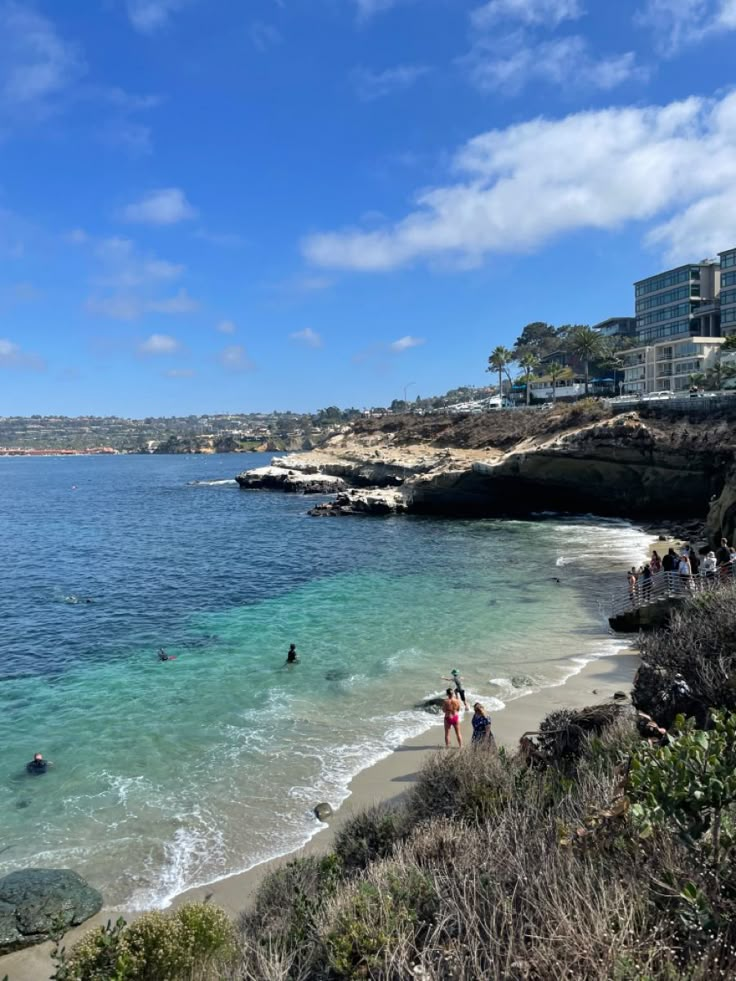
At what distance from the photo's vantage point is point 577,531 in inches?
1751

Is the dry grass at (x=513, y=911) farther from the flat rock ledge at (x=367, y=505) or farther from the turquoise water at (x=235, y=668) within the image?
A: the flat rock ledge at (x=367, y=505)

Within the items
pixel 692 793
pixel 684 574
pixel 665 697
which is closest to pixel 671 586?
pixel 684 574

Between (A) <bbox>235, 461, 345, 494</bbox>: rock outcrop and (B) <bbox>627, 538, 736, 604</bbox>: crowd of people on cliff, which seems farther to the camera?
(A) <bbox>235, 461, 345, 494</bbox>: rock outcrop

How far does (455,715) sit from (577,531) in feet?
108

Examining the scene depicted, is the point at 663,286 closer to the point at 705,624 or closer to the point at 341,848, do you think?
the point at 705,624

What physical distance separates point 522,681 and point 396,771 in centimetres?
566

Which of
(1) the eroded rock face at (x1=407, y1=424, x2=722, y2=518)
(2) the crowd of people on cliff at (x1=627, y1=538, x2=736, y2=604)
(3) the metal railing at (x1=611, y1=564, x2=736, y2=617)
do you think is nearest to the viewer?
(3) the metal railing at (x1=611, y1=564, x2=736, y2=617)

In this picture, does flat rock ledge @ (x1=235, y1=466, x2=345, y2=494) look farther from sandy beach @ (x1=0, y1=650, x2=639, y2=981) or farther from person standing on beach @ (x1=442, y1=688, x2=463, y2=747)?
person standing on beach @ (x1=442, y1=688, x2=463, y2=747)

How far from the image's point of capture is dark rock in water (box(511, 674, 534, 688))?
17359mm

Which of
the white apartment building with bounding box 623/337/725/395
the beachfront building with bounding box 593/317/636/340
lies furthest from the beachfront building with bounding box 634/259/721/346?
the beachfront building with bounding box 593/317/636/340

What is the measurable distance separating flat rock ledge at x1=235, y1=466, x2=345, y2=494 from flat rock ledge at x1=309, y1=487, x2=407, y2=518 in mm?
18269

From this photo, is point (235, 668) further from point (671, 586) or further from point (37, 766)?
point (671, 586)

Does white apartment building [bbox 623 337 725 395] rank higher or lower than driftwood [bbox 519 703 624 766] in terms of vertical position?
higher

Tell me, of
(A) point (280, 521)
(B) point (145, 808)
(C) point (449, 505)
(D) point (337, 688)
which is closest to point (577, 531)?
(C) point (449, 505)
